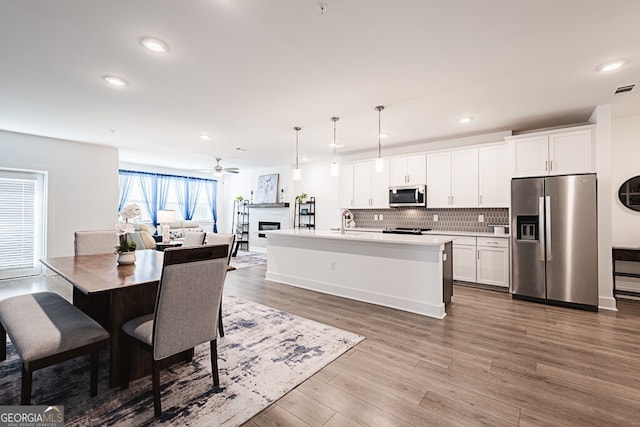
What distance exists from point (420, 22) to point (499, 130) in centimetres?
364

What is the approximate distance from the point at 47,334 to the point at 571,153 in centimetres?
590

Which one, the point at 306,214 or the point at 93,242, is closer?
the point at 93,242

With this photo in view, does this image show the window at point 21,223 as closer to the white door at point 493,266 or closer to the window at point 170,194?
the window at point 170,194

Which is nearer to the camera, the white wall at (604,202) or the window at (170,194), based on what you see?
the white wall at (604,202)

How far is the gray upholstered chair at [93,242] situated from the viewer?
3.33m

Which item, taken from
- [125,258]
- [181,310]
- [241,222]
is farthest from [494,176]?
[241,222]

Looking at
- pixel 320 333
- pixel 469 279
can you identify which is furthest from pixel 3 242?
pixel 469 279

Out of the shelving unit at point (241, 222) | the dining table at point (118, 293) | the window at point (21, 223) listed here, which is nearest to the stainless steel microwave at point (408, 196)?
the dining table at point (118, 293)

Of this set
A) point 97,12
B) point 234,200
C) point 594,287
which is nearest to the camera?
point 97,12

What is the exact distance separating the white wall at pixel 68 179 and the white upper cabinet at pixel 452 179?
676 centimetres

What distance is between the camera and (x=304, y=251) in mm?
4812

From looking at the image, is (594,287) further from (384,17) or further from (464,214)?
(384,17)

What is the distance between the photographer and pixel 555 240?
3969mm

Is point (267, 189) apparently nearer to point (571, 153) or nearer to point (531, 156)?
→ point (531, 156)
